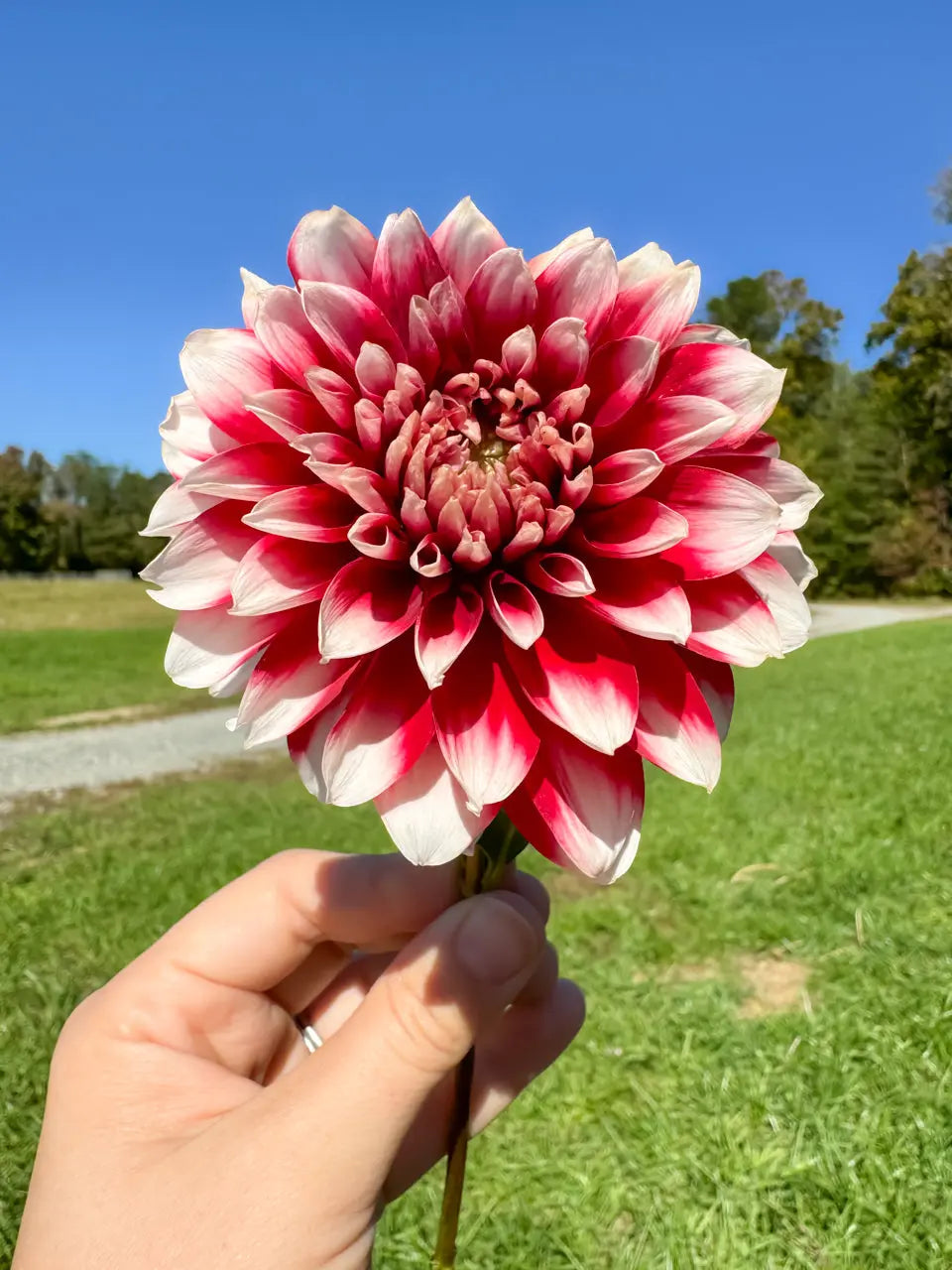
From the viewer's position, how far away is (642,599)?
1104 mm

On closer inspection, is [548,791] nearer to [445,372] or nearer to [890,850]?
[445,372]

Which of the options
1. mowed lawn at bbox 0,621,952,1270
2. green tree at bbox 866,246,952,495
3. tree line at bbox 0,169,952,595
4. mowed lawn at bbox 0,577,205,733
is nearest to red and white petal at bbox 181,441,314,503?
mowed lawn at bbox 0,621,952,1270

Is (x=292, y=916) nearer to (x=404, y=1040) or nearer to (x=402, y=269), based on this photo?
(x=404, y=1040)

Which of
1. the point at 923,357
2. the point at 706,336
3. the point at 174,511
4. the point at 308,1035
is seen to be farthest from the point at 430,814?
the point at 923,357

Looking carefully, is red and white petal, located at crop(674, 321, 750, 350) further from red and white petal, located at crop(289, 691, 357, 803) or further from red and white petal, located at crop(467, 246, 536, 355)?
red and white petal, located at crop(289, 691, 357, 803)

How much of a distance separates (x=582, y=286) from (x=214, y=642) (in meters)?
0.66

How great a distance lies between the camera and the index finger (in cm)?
194

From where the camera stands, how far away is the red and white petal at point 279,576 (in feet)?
3.51

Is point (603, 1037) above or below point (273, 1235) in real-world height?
below

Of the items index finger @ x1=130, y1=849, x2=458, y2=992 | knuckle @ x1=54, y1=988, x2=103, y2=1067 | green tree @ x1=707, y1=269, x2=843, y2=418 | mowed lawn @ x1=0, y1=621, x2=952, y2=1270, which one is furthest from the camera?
green tree @ x1=707, y1=269, x2=843, y2=418

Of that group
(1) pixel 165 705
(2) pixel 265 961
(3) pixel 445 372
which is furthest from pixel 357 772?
(1) pixel 165 705

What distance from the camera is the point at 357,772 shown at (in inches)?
42.0

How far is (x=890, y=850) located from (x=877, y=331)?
2955 centimetres

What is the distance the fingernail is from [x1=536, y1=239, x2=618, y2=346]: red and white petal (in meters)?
0.85
